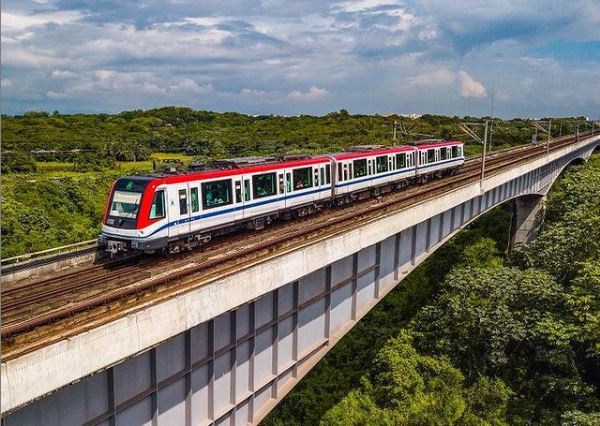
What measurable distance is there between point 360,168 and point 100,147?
59.4 m

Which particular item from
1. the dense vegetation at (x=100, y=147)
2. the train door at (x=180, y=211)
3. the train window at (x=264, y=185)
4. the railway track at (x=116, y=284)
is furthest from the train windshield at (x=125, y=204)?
the dense vegetation at (x=100, y=147)

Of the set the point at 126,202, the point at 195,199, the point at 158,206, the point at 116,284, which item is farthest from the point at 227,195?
the point at 116,284

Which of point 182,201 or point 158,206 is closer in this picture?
point 158,206

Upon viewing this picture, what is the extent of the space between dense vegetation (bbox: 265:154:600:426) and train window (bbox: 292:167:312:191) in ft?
41.3

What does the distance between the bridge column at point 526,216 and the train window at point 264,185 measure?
40.2 m

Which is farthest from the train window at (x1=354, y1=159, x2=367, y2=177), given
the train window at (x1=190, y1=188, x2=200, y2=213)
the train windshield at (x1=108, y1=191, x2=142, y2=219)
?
the train windshield at (x1=108, y1=191, x2=142, y2=219)

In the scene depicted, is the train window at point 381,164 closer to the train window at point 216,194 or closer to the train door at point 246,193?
the train door at point 246,193

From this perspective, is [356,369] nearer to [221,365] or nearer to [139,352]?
[221,365]

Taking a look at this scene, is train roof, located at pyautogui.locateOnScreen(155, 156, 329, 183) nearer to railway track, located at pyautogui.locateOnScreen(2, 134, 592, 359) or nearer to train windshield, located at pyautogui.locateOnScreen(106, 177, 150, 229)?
train windshield, located at pyautogui.locateOnScreen(106, 177, 150, 229)

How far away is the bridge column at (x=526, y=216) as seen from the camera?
2282 inches

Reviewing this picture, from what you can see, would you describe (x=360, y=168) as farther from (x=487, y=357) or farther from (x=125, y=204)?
(x=125, y=204)

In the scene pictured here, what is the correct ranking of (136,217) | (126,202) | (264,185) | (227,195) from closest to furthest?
(136,217) < (126,202) < (227,195) < (264,185)

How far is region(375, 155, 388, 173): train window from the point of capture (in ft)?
114

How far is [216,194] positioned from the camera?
2138 cm
